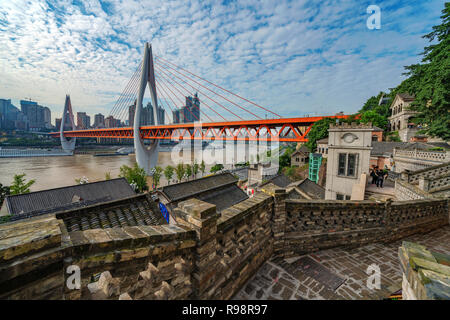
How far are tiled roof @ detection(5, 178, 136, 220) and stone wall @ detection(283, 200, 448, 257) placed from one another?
1529cm

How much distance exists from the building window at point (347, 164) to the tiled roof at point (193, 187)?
817 centimetres

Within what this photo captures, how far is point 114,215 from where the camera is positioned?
6012 millimetres

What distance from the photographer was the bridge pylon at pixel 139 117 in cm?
3559

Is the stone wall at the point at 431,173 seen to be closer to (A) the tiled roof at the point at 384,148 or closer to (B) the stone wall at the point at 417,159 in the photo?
(B) the stone wall at the point at 417,159

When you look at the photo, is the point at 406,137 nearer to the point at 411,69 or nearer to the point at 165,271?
the point at 411,69

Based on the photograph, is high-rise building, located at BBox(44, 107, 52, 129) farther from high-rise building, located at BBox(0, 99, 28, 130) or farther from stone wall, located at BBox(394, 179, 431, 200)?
stone wall, located at BBox(394, 179, 431, 200)

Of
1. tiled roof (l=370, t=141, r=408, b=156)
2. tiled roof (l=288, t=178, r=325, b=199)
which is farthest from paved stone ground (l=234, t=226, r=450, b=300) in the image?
tiled roof (l=370, t=141, r=408, b=156)

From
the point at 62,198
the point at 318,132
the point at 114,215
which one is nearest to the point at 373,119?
the point at 318,132

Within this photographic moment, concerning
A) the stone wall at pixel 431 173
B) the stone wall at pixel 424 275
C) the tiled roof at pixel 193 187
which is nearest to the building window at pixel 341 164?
the stone wall at pixel 431 173

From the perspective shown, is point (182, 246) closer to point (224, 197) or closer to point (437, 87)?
point (224, 197)

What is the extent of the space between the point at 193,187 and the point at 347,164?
10.7 m

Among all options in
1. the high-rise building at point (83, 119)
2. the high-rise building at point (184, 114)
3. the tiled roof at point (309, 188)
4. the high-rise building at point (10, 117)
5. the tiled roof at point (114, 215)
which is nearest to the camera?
the tiled roof at point (114, 215)

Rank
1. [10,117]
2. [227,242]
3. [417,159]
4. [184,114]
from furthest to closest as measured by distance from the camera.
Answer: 1. [10,117]
2. [184,114]
3. [417,159]
4. [227,242]
